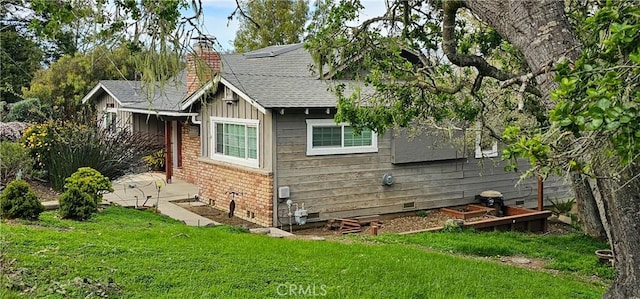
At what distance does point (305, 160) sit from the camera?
11641mm

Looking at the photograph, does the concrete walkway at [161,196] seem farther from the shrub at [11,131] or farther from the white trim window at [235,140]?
the shrub at [11,131]

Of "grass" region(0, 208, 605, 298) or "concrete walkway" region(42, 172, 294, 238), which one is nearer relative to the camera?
"grass" region(0, 208, 605, 298)

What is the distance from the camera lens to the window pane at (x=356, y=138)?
1204 cm

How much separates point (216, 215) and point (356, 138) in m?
3.38

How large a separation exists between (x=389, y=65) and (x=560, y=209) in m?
8.48

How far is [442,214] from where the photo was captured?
43.0ft

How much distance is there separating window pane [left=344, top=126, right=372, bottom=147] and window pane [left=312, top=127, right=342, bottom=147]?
145 mm

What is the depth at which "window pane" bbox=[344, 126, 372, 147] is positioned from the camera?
12.0 m

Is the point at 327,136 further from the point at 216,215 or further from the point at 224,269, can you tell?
the point at 224,269

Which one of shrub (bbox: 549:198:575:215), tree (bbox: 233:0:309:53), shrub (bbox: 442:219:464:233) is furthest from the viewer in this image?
tree (bbox: 233:0:309:53)

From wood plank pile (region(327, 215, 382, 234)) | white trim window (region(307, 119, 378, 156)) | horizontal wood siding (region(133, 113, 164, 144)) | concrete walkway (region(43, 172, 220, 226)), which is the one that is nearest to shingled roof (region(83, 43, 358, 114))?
white trim window (region(307, 119, 378, 156))

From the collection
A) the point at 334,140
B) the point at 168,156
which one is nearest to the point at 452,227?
the point at 334,140

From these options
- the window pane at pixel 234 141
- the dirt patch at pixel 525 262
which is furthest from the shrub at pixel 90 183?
the dirt patch at pixel 525 262

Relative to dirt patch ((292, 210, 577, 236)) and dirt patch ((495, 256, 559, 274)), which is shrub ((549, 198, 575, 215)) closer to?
dirt patch ((292, 210, 577, 236))
